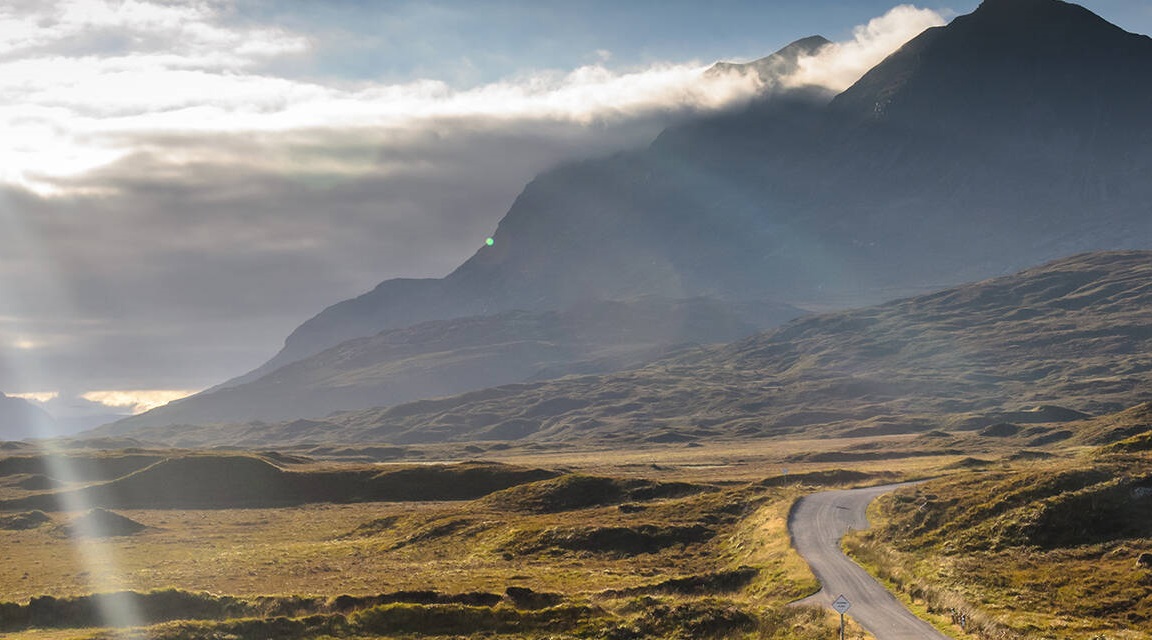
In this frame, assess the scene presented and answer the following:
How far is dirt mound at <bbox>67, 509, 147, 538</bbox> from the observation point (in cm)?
10912

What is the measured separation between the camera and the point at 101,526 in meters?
111

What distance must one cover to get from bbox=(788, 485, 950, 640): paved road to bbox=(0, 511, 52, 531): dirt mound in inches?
3897

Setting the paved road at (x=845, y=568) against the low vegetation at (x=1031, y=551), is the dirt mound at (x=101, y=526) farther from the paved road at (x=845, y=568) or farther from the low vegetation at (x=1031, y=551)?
the low vegetation at (x=1031, y=551)

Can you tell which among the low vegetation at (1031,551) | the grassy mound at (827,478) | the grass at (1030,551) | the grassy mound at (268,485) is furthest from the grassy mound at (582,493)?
the grass at (1030,551)

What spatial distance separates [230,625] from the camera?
4762cm

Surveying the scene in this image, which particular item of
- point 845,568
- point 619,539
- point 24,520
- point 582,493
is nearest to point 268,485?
point 24,520

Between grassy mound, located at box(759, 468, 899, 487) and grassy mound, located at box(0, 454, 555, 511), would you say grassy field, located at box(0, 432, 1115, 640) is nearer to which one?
grassy mound, located at box(0, 454, 555, 511)

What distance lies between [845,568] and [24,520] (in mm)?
111262

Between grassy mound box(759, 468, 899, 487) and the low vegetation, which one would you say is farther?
grassy mound box(759, 468, 899, 487)

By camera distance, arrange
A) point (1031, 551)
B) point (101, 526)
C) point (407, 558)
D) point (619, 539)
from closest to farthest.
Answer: point (1031, 551) < point (619, 539) < point (407, 558) < point (101, 526)

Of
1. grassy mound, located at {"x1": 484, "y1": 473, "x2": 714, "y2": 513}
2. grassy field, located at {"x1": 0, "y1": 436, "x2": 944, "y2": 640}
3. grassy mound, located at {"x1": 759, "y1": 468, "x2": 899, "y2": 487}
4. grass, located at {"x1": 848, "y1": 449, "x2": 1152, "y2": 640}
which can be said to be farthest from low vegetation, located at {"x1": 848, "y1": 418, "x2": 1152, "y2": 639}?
grassy mound, located at {"x1": 484, "y1": 473, "x2": 714, "y2": 513}

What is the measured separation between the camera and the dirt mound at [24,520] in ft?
391

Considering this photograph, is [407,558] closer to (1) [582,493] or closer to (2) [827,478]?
(1) [582,493]

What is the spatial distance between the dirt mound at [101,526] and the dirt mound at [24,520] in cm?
989
